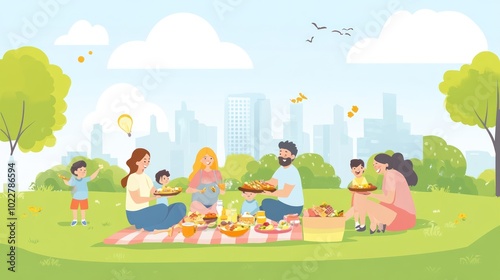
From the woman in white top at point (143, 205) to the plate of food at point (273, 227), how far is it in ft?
5.37

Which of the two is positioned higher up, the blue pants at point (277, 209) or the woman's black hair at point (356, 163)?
the woman's black hair at point (356, 163)

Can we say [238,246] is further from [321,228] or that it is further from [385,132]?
[385,132]

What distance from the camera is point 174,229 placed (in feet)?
46.8

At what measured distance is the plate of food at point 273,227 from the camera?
549 inches

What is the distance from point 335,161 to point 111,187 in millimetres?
8704

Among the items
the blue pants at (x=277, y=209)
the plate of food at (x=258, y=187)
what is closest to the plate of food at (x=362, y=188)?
the blue pants at (x=277, y=209)

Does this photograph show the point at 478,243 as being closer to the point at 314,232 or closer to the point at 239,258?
the point at 314,232

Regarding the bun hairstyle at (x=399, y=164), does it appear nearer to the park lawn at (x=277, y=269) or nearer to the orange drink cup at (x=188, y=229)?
the park lawn at (x=277, y=269)

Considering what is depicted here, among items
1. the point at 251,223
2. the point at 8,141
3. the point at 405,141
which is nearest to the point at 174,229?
the point at 251,223

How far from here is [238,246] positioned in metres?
12.9

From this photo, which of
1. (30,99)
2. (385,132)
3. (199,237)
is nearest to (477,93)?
(385,132)

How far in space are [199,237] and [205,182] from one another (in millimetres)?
1847

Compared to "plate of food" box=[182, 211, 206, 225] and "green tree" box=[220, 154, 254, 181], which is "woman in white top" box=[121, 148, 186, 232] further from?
"green tree" box=[220, 154, 254, 181]

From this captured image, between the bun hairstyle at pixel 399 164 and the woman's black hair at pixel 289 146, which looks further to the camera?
the woman's black hair at pixel 289 146
